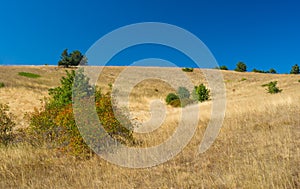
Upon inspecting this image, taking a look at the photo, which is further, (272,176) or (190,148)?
(190,148)

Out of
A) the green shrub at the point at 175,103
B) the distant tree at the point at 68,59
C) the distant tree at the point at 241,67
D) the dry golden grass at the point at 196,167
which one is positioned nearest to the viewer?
the dry golden grass at the point at 196,167

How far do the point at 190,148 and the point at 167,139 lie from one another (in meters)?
1.31

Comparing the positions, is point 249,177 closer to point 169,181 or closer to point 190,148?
point 169,181

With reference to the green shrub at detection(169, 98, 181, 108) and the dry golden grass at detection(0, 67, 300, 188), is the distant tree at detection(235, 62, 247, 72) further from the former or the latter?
the dry golden grass at detection(0, 67, 300, 188)

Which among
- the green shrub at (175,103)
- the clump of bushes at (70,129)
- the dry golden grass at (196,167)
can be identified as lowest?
the dry golden grass at (196,167)

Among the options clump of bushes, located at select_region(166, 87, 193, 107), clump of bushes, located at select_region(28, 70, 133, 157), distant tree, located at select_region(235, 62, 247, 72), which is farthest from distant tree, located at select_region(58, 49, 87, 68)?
clump of bushes, located at select_region(28, 70, 133, 157)

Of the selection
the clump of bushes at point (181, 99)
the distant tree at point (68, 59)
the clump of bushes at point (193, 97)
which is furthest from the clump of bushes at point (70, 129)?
the distant tree at point (68, 59)

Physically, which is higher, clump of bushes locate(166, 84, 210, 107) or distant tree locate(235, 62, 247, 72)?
distant tree locate(235, 62, 247, 72)

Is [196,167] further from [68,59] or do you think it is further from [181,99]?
[68,59]

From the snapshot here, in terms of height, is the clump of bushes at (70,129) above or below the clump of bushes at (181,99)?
below

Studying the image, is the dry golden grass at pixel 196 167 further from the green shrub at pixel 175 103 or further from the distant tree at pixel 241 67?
the distant tree at pixel 241 67

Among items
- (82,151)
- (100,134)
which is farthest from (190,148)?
(82,151)

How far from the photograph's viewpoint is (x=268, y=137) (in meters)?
6.11

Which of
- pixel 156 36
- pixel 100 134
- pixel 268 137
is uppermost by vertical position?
pixel 156 36
